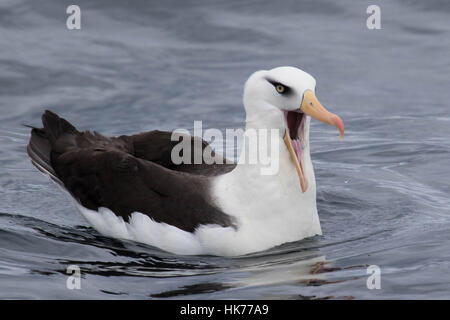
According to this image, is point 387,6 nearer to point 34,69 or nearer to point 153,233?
point 34,69

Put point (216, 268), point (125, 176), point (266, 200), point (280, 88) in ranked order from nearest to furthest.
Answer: point (216, 268) → point (280, 88) → point (266, 200) → point (125, 176)

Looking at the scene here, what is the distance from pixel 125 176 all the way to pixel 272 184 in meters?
1.44

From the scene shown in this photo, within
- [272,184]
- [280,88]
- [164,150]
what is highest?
[280,88]

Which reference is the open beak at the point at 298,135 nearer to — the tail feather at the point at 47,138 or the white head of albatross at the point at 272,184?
the white head of albatross at the point at 272,184

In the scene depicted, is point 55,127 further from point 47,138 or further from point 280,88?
→ point 280,88

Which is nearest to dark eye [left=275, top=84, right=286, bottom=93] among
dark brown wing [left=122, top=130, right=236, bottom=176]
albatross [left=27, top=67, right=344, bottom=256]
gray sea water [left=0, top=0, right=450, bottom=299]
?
albatross [left=27, top=67, right=344, bottom=256]

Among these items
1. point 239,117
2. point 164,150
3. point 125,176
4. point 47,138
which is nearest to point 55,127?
point 47,138

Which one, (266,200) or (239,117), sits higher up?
(239,117)

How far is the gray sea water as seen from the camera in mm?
7688

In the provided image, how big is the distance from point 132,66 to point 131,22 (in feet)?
6.06

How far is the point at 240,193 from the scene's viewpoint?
332 inches

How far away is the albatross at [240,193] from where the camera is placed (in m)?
8.22

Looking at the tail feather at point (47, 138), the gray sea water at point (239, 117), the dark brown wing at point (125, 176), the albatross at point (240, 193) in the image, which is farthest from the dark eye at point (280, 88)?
the tail feather at point (47, 138)
